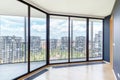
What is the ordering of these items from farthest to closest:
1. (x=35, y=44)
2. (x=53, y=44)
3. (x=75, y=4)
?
(x=53, y=44) < (x=35, y=44) < (x=75, y=4)

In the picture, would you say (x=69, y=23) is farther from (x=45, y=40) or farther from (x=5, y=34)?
(x=5, y=34)

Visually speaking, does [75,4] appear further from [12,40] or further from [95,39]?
[95,39]

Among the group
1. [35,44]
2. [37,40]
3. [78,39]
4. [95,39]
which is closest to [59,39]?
[78,39]

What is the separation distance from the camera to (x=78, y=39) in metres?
6.95

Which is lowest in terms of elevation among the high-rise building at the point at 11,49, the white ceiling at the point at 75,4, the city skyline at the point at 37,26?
the high-rise building at the point at 11,49

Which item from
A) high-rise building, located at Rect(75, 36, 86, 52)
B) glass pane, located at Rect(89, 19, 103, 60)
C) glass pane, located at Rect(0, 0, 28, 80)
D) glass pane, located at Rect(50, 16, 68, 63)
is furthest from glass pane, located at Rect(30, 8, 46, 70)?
glass pane, located at Rect(89, 19, 103, 60)

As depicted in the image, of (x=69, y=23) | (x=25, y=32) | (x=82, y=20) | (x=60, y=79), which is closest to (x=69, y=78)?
(x=60, y=79)

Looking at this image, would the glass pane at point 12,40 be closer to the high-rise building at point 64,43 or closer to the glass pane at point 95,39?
the high-rise building at point 64,43

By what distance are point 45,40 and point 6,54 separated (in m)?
1.92

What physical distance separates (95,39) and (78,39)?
1.07 meters

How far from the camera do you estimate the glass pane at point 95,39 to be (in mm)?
7184

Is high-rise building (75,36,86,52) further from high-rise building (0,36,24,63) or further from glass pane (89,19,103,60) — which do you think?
high-rise building (0,36,24,63)

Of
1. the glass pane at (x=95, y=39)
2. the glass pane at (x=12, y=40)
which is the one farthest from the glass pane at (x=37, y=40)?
the glass pane at (x=95, y=39)

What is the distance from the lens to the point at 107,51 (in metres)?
6.90
